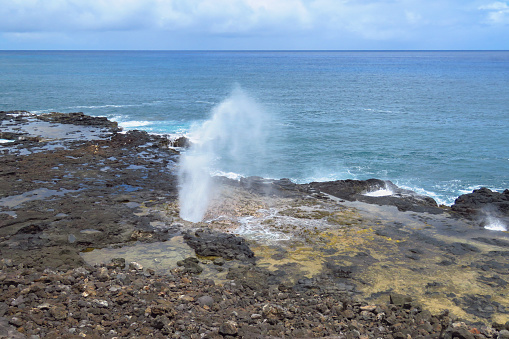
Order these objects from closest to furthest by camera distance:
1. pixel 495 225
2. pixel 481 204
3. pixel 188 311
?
pixel 188 311 → pixel 495 225 → pixel 481 204

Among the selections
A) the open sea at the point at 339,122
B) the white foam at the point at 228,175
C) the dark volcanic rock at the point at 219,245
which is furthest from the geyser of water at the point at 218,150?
the dark volcanic rock at the point at 219,245

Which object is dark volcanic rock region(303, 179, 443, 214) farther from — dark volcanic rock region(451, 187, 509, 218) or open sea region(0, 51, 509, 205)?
open sea region(0, 51, 509, 205)

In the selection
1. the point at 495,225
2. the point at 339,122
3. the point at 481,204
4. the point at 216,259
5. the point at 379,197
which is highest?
the point at 339,122

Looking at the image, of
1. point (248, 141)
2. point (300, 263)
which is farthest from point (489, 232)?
point (248, 141)

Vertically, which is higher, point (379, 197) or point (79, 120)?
point (79, 120)

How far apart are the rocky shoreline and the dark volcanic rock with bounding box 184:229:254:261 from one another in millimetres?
72

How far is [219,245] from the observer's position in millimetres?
20766

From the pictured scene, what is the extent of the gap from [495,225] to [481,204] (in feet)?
9.85

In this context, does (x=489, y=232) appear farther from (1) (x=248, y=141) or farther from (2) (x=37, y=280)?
(1) (x=248, y=141)

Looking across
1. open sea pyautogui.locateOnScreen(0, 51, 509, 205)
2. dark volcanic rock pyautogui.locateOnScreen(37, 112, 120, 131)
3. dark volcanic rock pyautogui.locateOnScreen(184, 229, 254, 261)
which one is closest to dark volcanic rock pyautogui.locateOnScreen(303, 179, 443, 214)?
open sea pyautogui.locateOnScreen(0, 51, 509, 205)

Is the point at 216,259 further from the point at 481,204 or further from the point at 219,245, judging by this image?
the point at 481,204

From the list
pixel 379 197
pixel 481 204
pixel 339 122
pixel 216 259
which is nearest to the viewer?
pixel 216 259

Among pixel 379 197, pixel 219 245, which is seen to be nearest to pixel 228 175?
pixel 379 197

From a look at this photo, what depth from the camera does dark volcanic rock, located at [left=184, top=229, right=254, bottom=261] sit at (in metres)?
20.2
